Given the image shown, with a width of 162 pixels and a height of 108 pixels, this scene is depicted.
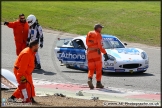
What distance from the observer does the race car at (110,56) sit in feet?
55.1

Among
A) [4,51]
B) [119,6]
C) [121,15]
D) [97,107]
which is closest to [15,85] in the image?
[97,107]

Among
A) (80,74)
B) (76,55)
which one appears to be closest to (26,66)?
(80,74)

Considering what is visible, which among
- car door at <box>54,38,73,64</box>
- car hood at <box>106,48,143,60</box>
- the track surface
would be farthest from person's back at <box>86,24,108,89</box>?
car door at <box>54,38,73,64</box>

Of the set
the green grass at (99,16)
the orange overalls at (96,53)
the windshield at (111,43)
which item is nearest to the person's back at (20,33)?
the windshield at (111,43)

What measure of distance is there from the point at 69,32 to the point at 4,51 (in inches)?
318

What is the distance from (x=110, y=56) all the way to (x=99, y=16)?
1863 centimetres

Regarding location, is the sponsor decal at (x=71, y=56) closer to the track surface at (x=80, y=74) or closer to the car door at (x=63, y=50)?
the car door at (x=63, y=50)

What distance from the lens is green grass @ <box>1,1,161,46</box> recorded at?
97.3 feet

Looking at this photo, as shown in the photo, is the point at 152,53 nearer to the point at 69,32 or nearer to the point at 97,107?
the point at 69,32

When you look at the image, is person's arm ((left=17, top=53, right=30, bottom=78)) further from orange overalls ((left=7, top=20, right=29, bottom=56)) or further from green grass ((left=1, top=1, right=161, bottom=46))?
green grass ((left=1, top=1, right=161, bottom=46))

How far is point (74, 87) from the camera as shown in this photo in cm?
1445

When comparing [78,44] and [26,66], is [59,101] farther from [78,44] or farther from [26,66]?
[78,44]

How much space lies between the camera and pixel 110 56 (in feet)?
55.6


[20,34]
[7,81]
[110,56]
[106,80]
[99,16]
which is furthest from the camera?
[99,16]
